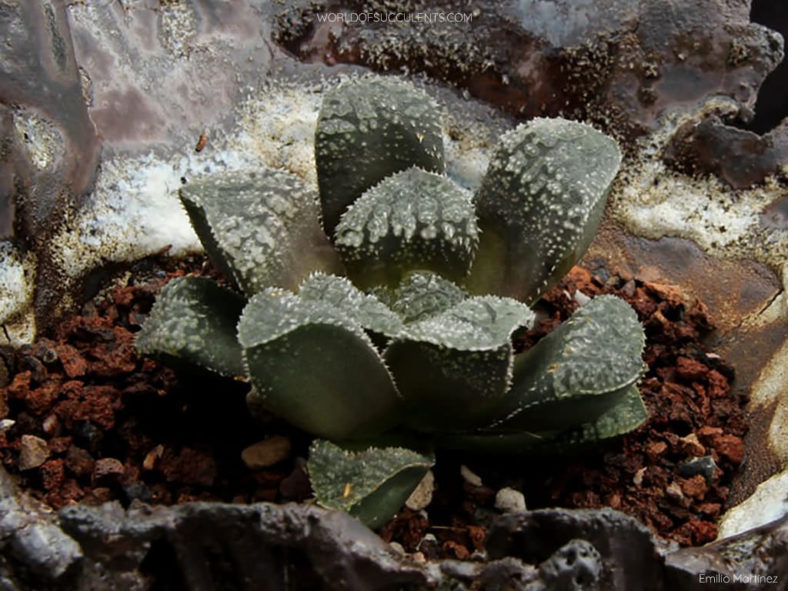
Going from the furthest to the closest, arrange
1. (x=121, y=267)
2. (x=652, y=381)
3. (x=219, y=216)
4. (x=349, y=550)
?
(x=121, y=267) → (x=652, y=381) → (x=219, y=216) → (x=349, y=550)

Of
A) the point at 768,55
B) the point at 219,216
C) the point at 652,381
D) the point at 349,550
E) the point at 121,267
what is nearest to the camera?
the point at 349,550

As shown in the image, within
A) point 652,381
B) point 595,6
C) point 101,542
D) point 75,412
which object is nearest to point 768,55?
point 595,6

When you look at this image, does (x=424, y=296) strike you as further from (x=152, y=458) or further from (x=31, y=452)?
(x=31, y=452)

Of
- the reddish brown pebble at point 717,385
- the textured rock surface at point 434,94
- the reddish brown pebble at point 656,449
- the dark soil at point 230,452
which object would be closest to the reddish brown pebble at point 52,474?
the dark soil at point 230,452

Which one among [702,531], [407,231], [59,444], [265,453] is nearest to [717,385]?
[702,531]

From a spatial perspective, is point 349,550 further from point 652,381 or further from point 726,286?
point 726,286

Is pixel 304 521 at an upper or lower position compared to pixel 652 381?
upper
